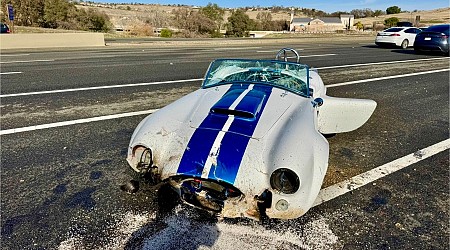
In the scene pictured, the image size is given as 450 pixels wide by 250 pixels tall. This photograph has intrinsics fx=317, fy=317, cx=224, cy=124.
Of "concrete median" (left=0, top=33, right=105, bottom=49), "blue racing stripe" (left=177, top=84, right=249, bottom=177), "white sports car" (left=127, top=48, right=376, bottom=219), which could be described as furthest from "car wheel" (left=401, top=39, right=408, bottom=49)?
"blue racing stripe" (left=177, top=84, right=249, bottom=177)

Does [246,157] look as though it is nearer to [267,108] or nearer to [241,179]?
[241,179]

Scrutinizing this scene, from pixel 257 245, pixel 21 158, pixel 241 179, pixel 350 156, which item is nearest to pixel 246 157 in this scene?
pixel 241 179

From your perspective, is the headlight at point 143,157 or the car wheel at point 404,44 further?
the car wheel at point 404,44

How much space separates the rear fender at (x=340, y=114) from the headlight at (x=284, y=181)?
5.55ft

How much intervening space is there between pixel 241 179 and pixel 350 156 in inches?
86.9

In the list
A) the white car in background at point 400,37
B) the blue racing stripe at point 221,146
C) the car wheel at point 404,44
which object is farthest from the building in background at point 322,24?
the blue racing stripe at point 221,146

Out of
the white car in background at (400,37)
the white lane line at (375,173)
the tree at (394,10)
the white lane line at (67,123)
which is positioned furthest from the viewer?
the tree at (394,10)

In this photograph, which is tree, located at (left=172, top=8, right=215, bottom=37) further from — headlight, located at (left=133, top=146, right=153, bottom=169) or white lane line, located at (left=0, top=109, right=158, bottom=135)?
headlight, located at (left=133, top=146, right=153, bottom=169)

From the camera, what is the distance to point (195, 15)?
56.8 metres

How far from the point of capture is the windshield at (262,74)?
139 inches

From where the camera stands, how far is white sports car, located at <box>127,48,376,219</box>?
2303 mm

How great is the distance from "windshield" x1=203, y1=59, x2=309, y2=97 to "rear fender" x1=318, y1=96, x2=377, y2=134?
487 mm

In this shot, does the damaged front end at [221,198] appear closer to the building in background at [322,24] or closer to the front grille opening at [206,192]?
the front grille opening at [206,192]

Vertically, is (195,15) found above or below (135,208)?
above
